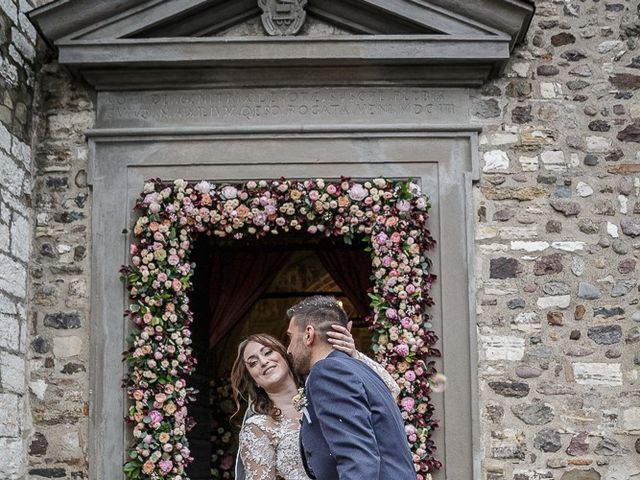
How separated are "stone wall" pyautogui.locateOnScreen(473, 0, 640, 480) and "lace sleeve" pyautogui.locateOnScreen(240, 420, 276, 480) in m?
1.68

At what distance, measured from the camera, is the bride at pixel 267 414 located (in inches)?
233

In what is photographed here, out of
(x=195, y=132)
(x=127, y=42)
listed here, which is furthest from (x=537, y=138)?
(x=127, y=42)

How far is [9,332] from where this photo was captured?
6.98m

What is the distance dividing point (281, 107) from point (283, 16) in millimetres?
583

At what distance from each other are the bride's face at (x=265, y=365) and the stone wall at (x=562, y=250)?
1.57 m

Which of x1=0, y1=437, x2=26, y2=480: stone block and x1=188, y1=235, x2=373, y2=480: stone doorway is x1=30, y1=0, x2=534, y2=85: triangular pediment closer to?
x1=188, y1=235, x2=373, y2=480: stone doorway

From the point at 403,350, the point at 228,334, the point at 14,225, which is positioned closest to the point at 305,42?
the point at 403,350

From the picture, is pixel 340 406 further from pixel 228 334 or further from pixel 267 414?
pixel 228 334

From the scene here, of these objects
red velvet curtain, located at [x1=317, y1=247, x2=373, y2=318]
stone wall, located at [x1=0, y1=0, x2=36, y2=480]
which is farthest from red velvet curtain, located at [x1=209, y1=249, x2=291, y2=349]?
stone wall, located at [x1=0, y1=0, x2=36, y2=480]

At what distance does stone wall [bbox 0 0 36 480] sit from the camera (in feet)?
22.6

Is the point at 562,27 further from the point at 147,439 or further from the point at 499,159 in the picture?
the point at 147,439

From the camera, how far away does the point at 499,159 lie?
7.38 m

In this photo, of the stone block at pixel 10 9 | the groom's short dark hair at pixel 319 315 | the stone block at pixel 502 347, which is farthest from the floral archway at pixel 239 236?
the groom's short dark hair at pixel 319 315

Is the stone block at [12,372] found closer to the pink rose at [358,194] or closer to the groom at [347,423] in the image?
the pink rose at [358,194]
